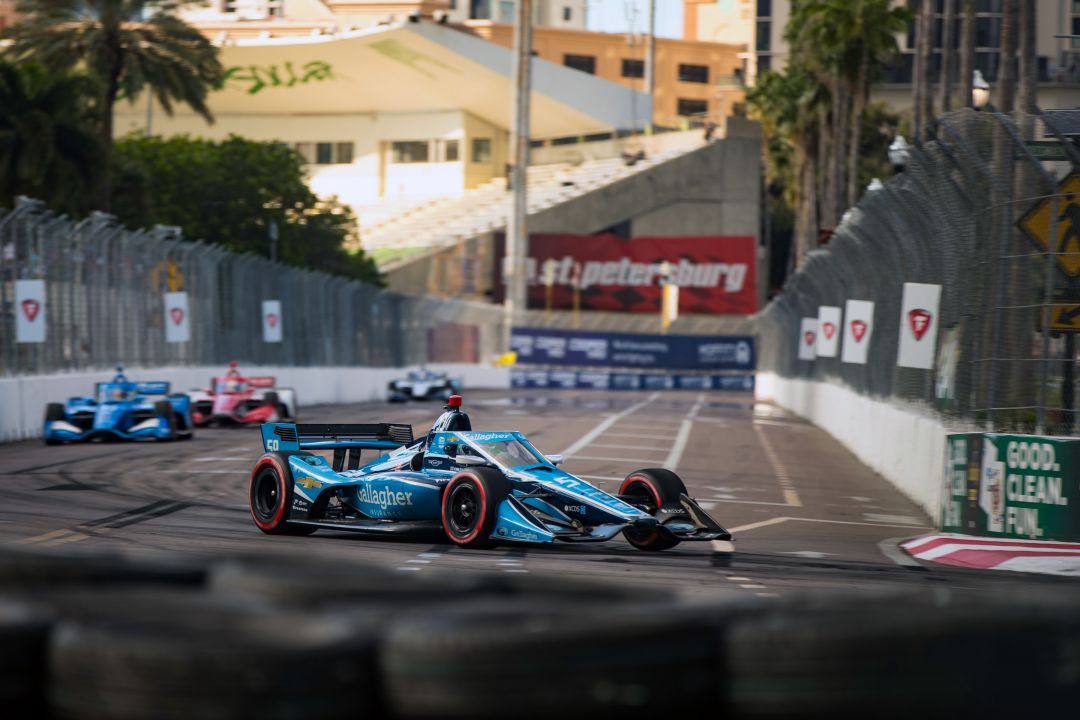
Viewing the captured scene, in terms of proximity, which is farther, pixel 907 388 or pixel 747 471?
pixel 747 471

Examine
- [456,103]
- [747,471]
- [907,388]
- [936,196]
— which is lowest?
[747,471]

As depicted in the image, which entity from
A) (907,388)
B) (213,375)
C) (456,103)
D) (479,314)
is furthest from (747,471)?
(456,103)

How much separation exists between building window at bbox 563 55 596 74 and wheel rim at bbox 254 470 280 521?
111 metres

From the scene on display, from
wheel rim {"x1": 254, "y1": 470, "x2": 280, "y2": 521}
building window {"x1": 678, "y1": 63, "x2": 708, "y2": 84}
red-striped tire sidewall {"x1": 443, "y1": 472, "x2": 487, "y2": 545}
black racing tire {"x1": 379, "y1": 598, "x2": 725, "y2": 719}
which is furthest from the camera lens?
building window {"x1": 678, "y1": 63, "x2": 708, "y2": 84}

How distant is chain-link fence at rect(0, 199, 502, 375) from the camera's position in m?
25.2

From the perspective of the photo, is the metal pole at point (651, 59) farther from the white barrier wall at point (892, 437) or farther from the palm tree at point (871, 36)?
the white barrier wall at point (892, 437)

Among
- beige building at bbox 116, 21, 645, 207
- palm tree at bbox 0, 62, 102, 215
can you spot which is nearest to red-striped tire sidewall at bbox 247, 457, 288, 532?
palm tree at bbox 0, 62, 102, 215

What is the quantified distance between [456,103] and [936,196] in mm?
93529

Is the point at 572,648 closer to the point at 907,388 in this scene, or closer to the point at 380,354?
the point at 907,388

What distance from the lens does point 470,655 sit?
10.8 ft

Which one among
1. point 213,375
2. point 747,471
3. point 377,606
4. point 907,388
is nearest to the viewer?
point 377,606

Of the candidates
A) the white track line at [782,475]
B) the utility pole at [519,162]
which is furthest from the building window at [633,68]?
the white track line at [782,475]

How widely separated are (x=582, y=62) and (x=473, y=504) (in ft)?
374

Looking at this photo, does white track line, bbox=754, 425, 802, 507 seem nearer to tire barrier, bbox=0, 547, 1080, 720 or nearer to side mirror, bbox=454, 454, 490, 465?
side mirror, bbox=454, 454, 490, 465
